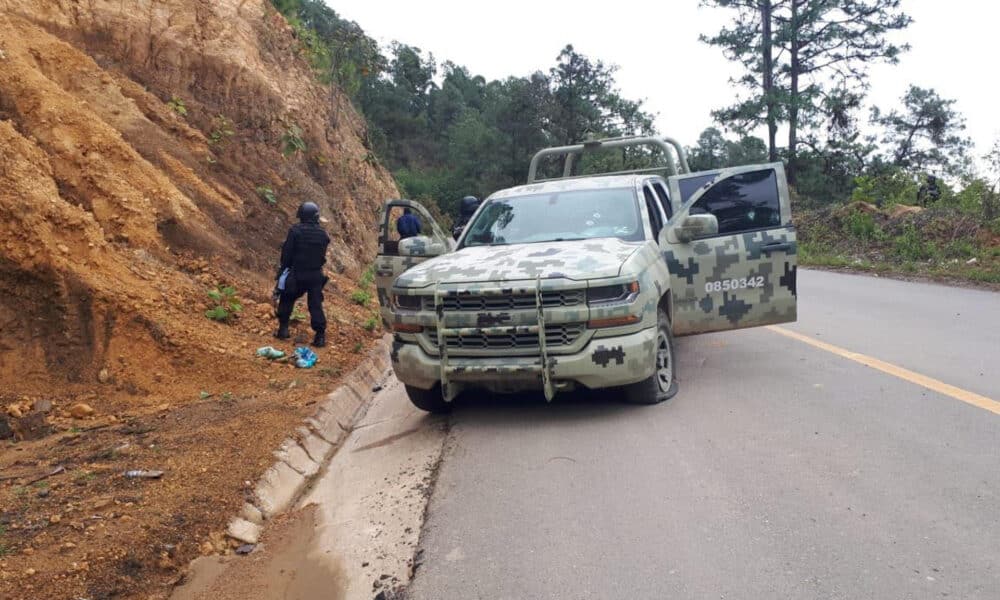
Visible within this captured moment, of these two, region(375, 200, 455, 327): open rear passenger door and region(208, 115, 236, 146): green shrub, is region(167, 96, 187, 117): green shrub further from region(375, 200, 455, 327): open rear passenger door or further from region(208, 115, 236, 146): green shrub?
region(375, 200, 455, 327): open rear passenger door

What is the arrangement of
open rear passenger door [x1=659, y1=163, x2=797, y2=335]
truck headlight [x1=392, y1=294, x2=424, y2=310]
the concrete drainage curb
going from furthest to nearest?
→ open rear passenger door [x1=659, y1=163, x2=797, y2=335] → truck headlight [x1=392, y1=294, x2=424, y2=310] → the concrete drainage curb

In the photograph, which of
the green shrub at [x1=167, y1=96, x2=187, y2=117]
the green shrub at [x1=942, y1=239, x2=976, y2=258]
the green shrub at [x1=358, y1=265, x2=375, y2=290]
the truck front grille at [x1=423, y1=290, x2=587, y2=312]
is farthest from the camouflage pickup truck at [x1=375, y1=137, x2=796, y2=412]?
the green shrub at [x1=942, y1=239, x2=976, y2=258]

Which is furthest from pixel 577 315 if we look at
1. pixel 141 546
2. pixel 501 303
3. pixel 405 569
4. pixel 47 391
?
pixel 47 391

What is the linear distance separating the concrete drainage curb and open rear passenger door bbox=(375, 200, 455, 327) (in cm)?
79

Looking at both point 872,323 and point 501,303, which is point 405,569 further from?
point 872,323

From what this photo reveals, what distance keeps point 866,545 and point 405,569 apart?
2.14 meters

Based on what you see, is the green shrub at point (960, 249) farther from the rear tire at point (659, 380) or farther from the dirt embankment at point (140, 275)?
the rear tire at point (659, 380)

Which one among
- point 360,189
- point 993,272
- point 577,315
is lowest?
point 993,272

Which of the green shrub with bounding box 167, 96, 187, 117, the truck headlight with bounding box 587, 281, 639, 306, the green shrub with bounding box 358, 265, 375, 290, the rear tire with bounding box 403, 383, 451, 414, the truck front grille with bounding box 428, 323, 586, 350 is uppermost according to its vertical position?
the green shrub with bounding box 167, 96, 187, 117

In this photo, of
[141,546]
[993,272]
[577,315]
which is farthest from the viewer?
[993,272]

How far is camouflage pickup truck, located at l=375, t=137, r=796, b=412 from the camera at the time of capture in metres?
5.71

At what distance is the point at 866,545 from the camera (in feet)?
11.9

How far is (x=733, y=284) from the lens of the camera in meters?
7.23

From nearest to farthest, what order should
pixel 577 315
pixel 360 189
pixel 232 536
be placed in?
pixel 232 536 → pixel 577 315 → pixel 360 189
